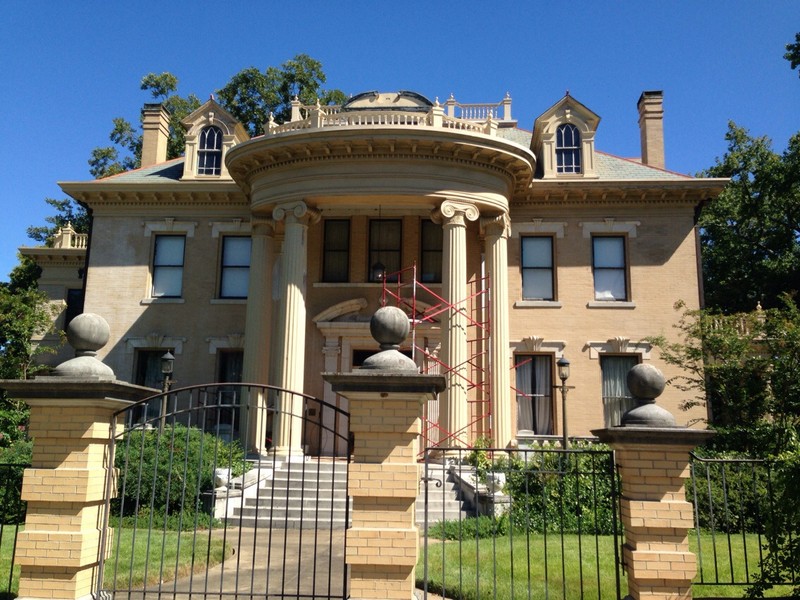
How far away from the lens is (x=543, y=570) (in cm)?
1020

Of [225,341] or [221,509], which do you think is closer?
[221,509]

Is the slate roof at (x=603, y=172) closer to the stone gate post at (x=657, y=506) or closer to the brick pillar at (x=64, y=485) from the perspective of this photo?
the stone gate post at (x=657, y=506)

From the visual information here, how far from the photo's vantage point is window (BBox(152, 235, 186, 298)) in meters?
23.1

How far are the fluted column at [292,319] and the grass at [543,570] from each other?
261 inches

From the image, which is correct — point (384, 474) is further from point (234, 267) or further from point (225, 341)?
point (234, 267)

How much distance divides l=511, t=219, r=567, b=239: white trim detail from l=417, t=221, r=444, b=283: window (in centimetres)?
225

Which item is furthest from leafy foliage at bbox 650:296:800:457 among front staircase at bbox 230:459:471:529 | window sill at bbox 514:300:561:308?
front staircase at bbox 230:459:471:529

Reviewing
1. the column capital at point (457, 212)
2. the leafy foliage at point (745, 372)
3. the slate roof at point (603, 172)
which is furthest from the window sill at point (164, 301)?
→ the leafy foliage at point (745, 372)

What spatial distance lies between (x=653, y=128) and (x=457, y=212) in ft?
32.8

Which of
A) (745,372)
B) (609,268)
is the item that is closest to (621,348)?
(609,268)

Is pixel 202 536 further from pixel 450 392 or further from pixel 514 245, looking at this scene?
pixel 514 245

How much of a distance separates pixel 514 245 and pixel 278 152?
7659mm

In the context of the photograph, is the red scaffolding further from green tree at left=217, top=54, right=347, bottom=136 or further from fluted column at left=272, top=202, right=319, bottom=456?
green tree at left=217, top=54, right=347, bottom=136

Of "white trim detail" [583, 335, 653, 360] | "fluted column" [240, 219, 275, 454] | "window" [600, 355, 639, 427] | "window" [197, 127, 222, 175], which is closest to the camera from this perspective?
"fluted column" [240, 219, 275, 454]
